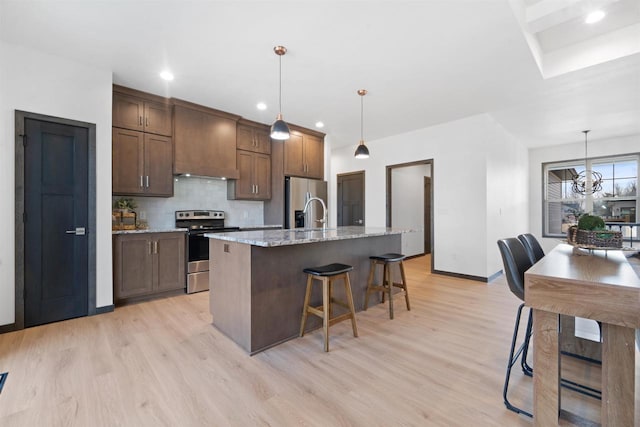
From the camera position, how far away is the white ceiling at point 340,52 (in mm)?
2184

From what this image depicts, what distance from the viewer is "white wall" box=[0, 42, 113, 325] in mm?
2568

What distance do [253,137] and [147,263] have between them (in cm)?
254

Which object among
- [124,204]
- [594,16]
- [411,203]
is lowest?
[124,204]

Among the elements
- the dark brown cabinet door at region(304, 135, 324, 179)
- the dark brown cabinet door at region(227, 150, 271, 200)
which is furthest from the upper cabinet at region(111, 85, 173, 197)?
the dark brown cabinet door at region(304, 135, 324, 179)

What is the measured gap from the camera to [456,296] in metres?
3.68

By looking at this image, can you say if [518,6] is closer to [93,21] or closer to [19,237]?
[93,21]

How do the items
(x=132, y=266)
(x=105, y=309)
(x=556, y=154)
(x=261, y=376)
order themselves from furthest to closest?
(x=556, y=154), (x=132, y=266), (x=105, y=309), (x=261, y=376)

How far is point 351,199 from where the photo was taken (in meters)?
6.56

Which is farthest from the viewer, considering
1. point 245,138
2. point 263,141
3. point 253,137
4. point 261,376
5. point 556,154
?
point 556,154

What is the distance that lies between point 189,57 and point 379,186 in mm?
4108

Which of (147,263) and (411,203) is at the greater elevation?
(411,203)

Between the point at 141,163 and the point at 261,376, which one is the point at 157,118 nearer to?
the point at 141,163

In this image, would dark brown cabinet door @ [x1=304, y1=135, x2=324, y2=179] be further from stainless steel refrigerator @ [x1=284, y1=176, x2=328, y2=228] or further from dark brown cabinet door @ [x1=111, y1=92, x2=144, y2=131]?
dark brown cabinet door @ [x1=111, y1=92, x2=144, y2=131]

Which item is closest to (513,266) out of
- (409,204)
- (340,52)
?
(340,52)
